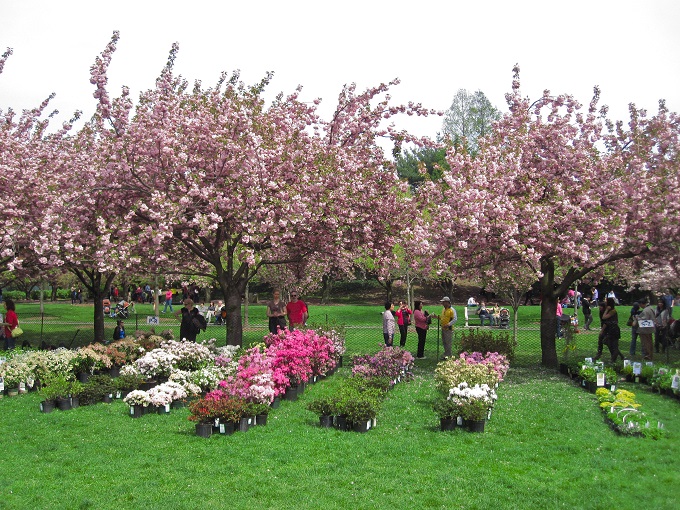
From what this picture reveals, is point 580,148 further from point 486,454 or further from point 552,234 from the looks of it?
point 486,454

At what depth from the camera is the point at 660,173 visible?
14.7 m

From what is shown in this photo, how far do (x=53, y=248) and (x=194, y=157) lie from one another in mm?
3744

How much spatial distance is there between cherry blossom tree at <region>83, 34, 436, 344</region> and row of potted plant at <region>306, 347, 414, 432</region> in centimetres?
358

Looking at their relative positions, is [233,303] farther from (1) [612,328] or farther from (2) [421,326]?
(1) [612,328]

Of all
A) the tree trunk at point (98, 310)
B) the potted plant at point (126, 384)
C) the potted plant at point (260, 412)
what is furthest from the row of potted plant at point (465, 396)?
the tree trunk at point (98, 310)

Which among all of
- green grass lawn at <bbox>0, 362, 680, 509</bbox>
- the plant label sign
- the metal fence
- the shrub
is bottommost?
green grass lawn at <bbox>0, 362, 680, 509</bbox>

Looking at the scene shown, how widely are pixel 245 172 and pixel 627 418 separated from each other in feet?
31.8

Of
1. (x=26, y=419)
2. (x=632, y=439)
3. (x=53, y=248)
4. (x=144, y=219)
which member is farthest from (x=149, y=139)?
(x=632, y=439)

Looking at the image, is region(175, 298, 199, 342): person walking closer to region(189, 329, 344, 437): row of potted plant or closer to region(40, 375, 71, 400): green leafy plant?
region(189, 329, 344, 437): row of potted plant

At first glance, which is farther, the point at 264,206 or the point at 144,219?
the point at 144,219

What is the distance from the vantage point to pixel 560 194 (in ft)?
50.4

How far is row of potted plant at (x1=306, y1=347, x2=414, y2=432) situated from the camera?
10.3m

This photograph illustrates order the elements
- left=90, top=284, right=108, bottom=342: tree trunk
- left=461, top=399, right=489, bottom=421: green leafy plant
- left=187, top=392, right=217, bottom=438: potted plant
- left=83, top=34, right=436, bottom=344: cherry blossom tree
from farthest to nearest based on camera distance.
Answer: left=90, top=284, right=108, bottom=342: tree trunk, left=83, top=34, right=436, bottom=344: cherry blossom tree, left=461, top=399, right=489, bottom=421: green leafy plant, left=187, top=392, right=217, bottom=438: potted plant

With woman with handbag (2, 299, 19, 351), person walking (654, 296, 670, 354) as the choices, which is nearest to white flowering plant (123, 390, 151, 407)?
woman with handbag (2, 299, 19, 351)
